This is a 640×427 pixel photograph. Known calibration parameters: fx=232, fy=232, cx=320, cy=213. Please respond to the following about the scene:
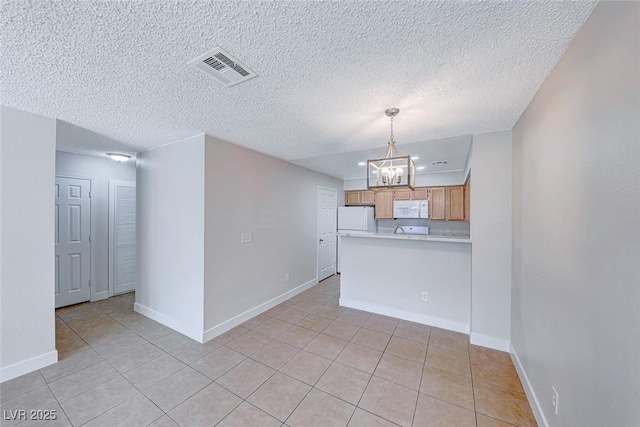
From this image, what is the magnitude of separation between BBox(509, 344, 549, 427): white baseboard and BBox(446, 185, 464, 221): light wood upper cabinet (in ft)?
10.2

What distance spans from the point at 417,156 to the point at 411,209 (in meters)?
1.85

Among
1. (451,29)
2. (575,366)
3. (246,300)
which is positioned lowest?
(246,300)

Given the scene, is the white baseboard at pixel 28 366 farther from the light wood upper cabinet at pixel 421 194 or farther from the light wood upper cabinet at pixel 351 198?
the light wood upper cabinet at pixel 421 194

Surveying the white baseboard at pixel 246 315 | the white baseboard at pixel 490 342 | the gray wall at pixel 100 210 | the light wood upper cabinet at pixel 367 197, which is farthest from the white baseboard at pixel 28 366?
the light wood upper cabinet at pixel 367 197

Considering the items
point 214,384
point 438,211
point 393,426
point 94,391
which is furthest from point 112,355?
point 438,211

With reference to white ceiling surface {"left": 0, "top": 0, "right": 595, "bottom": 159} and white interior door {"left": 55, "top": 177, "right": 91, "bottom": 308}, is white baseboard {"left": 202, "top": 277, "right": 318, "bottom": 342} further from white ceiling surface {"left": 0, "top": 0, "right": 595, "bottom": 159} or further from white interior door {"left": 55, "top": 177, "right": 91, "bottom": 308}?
white interior door {"left": 55, "top": 177, "right": 91, "bottom": 308}

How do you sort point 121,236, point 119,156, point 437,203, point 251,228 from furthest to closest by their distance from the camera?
point 437,203, point 121,236, point 119,156, point 251,228

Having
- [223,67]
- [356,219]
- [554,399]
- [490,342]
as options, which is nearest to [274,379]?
[554,399]

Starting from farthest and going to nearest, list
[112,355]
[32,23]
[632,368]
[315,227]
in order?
[315,227] < [112,355] < [32,23] < [632,368]

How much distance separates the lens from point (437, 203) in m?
5.21

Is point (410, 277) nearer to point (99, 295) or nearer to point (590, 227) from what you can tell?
point (590, 227)

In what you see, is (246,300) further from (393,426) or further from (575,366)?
(575,366)

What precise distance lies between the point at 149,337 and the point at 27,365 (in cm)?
92

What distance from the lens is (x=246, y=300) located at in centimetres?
329
